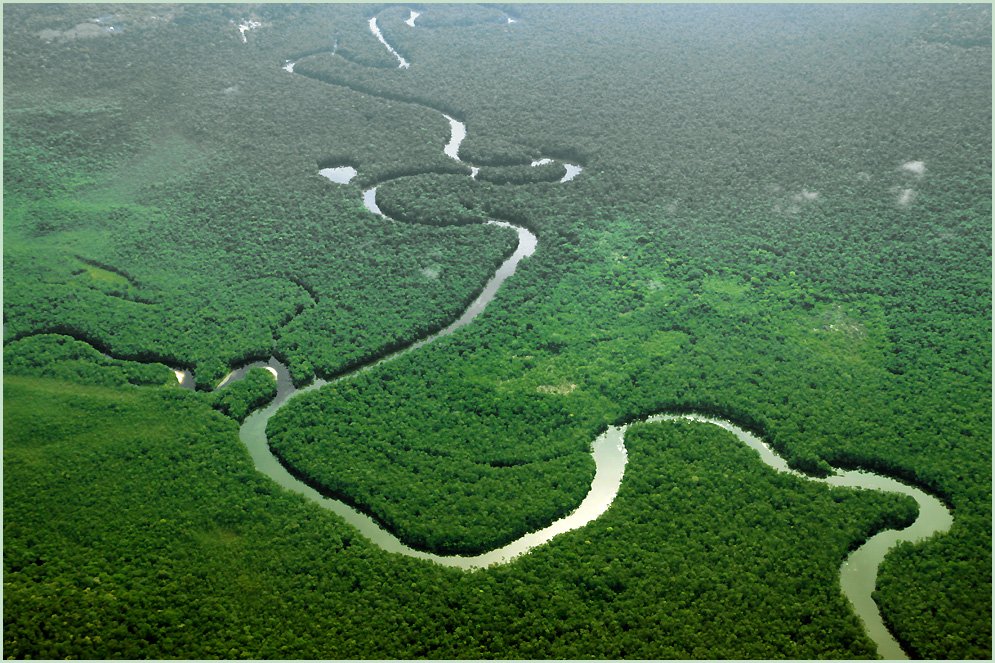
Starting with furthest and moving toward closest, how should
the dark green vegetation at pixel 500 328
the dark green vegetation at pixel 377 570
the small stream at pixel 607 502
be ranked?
the small stream at pixel 607 502
the dark green vegetation at pixel 500 328
the dark green vegetation at pixel 377 570

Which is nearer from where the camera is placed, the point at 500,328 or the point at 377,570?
the point at 377,570

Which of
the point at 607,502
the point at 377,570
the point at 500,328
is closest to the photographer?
the point at 377,570

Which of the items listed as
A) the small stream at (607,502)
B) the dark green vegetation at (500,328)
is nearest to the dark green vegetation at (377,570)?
the dark green vegetation at (500,328)

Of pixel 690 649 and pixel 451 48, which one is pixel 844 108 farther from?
pixel 690 649

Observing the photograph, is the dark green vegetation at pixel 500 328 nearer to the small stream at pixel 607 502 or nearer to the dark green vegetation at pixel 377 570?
the dark green vegetation at pixel 377 570

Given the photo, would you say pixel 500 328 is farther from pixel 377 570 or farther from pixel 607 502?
pixel 377 570

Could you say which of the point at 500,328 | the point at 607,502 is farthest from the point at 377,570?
the point at 500,328

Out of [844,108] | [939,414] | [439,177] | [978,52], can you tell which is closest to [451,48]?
[439,177]

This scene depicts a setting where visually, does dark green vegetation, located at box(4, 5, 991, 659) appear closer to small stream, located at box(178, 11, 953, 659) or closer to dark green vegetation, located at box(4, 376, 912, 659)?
dark green vegetation, located at box(4, 376, 912, 659)

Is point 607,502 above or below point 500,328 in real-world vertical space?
below
